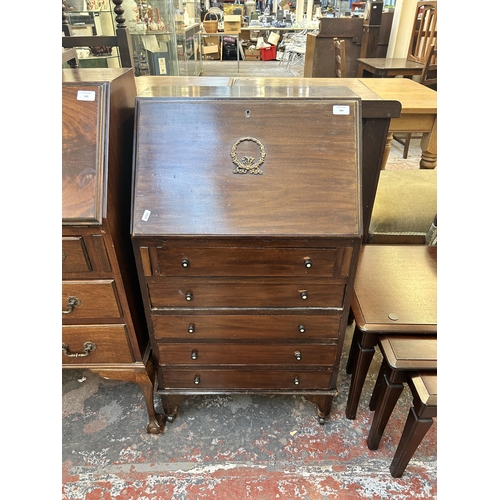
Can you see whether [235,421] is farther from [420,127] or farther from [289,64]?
[289,64]

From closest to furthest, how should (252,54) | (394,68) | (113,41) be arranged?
1. (113,41)
2. (394,68)
3. (252,54)

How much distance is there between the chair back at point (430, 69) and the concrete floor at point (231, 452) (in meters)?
2.71

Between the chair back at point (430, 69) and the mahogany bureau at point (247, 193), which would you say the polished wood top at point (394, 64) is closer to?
the chair back at point (430, 69)

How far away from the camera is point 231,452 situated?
1388mm

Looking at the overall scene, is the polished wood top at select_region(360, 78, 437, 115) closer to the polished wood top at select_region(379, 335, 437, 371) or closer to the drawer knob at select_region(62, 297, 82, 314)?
the polished wood top at select_region(379, 335, 437, 371)

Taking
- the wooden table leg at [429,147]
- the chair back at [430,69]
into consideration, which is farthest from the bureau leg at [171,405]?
the chair back at [430,69]

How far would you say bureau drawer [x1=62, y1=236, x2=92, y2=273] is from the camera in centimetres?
96

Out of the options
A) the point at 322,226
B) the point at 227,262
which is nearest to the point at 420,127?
the point at 322,226

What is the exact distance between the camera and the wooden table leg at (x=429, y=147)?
2.04 meters

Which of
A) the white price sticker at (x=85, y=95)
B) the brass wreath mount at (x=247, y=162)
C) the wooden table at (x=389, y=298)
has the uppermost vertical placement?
the white price sticker at (x=85, y=95)

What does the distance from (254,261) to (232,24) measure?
10.3 meters

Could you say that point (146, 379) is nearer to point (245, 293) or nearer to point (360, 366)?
point (245, 293)

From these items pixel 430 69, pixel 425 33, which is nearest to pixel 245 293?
pixel 430 69

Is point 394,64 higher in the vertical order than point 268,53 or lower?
higher
